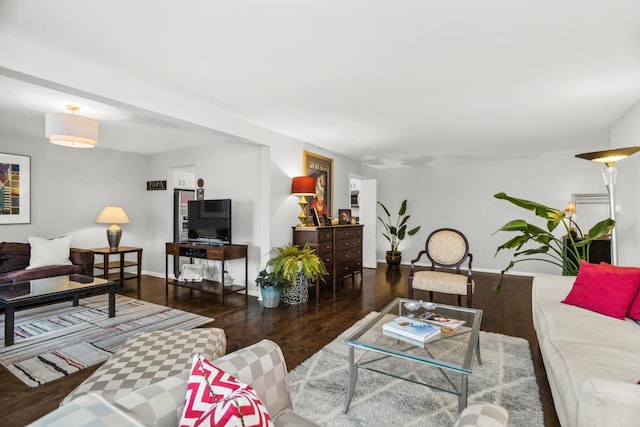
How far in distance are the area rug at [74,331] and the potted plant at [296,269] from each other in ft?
3.28

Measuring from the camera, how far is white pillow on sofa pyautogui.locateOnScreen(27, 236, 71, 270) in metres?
4.33

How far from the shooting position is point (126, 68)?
2.55 m

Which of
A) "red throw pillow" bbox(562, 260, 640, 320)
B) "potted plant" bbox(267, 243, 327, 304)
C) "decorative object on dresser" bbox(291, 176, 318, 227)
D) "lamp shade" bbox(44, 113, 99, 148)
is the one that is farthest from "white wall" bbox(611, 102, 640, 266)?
"lamp shade" bbox(44, 113, 99, 148)

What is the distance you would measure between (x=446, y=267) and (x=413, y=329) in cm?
229

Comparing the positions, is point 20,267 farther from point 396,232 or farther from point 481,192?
point 481,192

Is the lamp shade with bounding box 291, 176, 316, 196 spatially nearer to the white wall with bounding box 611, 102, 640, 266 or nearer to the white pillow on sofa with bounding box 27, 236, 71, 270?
the white pillow on sofa with bounding box 27, 236, 71, 270

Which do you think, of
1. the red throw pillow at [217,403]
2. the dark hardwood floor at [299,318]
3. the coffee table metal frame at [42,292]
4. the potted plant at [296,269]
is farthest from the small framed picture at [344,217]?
the red throw pillow at [217,403]

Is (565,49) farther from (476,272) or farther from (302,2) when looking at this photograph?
(476,272)

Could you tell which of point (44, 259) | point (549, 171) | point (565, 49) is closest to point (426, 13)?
point (565, 49)

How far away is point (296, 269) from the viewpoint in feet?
13.1

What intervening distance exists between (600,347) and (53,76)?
3851mm

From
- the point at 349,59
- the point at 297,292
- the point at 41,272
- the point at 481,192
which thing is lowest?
the point at 297,292

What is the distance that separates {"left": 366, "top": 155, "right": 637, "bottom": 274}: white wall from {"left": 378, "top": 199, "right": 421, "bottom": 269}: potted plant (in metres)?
0.19

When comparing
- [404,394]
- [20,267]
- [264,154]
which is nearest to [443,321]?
[404,394]
